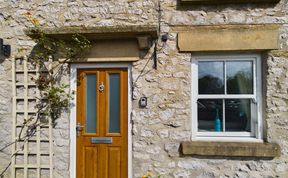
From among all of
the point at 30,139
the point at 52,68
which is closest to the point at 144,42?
the point at 52,68

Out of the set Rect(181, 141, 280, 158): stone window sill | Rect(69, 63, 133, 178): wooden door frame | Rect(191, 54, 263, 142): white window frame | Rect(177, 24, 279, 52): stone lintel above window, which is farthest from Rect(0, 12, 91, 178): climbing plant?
Rect(181, 141, 280, 158): stone window sill

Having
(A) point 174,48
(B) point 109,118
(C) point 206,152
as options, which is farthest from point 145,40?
(C) point 206,152

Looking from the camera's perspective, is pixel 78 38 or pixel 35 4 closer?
pixel 78 38

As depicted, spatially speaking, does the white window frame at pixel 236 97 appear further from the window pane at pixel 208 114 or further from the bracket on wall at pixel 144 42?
the bracket on wall at pixel 144 42

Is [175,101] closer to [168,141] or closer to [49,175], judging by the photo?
[168,141]

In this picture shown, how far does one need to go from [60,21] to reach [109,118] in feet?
5.94

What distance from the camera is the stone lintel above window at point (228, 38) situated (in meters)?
4.65

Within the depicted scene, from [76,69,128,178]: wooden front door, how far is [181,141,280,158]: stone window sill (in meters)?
1.06

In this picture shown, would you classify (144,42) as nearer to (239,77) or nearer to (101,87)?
(101,87)

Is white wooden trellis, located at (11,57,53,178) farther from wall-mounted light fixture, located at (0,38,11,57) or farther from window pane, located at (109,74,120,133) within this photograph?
window pane, located at (109,74,120,133)

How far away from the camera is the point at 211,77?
4.95 m

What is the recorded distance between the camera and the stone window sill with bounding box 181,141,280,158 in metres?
4.56

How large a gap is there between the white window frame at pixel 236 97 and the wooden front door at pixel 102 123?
1105 mm

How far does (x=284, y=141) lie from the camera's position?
4.63 metres
